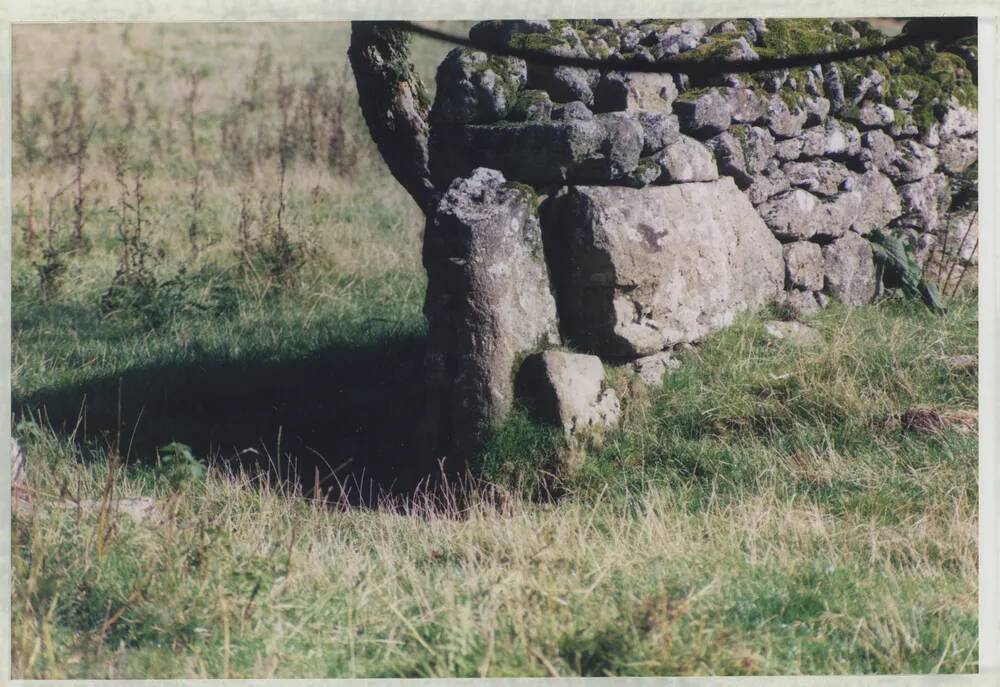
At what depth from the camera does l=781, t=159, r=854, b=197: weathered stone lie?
7.02 meters

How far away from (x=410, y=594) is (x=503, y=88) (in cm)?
274

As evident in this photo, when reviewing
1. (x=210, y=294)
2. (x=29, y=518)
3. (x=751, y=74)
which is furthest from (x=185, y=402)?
(x=751, y=74)

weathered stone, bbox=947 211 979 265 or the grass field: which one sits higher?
weathered stone, bbox=947 211 979 265

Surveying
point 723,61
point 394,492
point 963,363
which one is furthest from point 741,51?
point 394,492

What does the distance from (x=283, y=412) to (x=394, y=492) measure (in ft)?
3.79

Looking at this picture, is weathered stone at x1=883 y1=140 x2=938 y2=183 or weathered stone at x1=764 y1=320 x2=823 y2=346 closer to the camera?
weathered stone at x1=764 y1=320 x2=823 y2=346

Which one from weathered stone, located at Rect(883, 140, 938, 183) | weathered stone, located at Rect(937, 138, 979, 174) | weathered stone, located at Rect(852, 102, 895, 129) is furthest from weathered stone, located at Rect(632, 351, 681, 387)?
weathered stone, located at Rect(937, 138, 979, 174)

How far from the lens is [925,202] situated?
7.85 metres

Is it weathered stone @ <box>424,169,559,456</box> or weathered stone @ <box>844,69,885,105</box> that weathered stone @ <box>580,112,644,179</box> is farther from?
weathered stone @ <box>844,69,885,105</box>

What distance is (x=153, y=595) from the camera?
3.94m

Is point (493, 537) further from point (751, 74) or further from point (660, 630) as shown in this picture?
point (751, 74)

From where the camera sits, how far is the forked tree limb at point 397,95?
6121 millimetres

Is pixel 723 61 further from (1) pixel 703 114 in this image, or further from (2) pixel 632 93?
(2) pixel 632 93

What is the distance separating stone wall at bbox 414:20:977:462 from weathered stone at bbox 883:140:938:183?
519 millimetres
